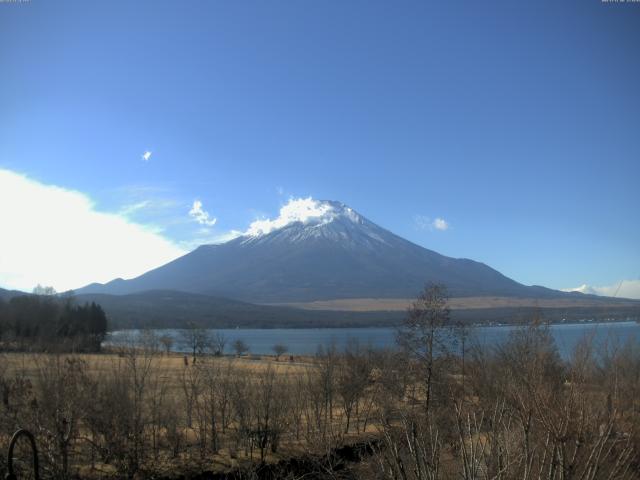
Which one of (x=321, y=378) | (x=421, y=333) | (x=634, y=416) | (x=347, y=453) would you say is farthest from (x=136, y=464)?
(x=634, y=416)

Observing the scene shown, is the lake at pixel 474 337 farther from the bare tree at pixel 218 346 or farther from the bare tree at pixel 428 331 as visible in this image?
the bare tree at pixel 218 346

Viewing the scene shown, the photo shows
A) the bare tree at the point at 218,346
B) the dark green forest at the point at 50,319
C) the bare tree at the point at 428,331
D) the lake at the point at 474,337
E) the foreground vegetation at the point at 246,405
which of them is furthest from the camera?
the dark green forest at the point at 50,319

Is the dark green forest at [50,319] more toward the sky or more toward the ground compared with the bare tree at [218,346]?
more toward the sky

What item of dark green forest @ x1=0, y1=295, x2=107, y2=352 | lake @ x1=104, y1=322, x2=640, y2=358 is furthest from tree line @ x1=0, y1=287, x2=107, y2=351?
lake @ x1=104, y1=322, x2=640, y2=358

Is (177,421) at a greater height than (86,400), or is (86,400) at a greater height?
(86,400)

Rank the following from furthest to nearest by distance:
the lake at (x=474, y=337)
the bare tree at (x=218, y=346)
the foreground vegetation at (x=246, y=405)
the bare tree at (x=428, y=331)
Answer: the bare tree at (x=218, y=346)
the bare tree at (x=428, y=331)
the foreground vegetation at (x=246, y=405)
the lake at (x=474, y=337)

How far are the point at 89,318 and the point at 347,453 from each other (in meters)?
67.2

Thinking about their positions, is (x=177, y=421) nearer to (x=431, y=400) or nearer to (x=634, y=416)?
(x=431, y=400)

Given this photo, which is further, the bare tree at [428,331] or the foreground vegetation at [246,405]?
the bare tree at [428,331]

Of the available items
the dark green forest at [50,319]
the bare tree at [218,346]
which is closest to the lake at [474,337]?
the bare tree at [218,346]

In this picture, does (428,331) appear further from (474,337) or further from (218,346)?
(218,346)

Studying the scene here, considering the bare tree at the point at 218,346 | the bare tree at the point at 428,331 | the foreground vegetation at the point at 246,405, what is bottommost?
the bare tree at the point at 218,346

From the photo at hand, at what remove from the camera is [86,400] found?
58.9 ft

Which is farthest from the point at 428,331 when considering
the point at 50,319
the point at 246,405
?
the point at 50,319
